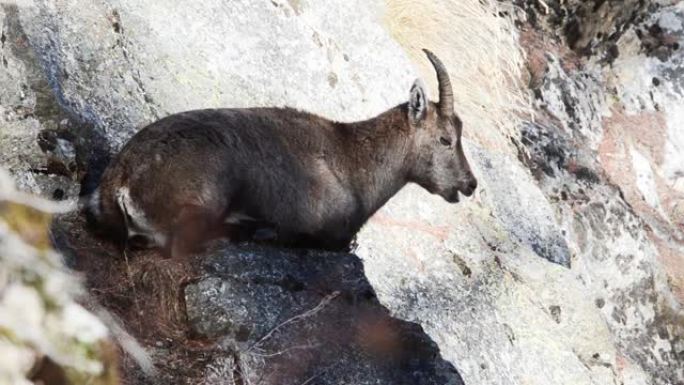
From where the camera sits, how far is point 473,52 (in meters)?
12.5

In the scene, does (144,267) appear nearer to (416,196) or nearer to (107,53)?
(107,53)

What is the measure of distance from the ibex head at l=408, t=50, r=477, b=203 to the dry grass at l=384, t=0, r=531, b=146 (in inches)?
74.1

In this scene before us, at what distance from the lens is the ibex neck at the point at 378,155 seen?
873cm

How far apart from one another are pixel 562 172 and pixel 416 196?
2528 mm

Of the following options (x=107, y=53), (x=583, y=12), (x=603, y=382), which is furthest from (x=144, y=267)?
(x=583, y=12)

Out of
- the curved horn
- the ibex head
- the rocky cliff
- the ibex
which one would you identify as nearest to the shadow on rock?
the rocky cliff

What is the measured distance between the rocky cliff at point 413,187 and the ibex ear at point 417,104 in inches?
36.7

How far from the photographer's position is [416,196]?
9.92m

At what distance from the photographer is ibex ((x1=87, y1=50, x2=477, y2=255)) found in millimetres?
6770

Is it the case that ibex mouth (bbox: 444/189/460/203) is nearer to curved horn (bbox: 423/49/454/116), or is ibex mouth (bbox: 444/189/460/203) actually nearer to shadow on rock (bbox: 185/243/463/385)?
curved horn (bbox: 423/49/454/116)

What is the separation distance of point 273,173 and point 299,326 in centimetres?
144

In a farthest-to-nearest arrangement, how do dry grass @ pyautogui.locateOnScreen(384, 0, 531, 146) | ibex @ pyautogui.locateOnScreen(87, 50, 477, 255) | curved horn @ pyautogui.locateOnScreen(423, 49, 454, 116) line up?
dry grass @ pyautogui.locateOnScreen(384, 0, 531, 146), curved horn @ pyautogui.locateOnScreen(423, 49, 454, 116), ibex @ pyautogui.locateOnScreen(87, 50, 477, 255)

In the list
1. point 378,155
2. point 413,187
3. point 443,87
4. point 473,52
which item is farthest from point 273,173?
point 473,52

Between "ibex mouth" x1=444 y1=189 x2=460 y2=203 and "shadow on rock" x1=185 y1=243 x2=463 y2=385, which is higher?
"shadow on rock" x1=185 y1=243 x2=463 y2=385
